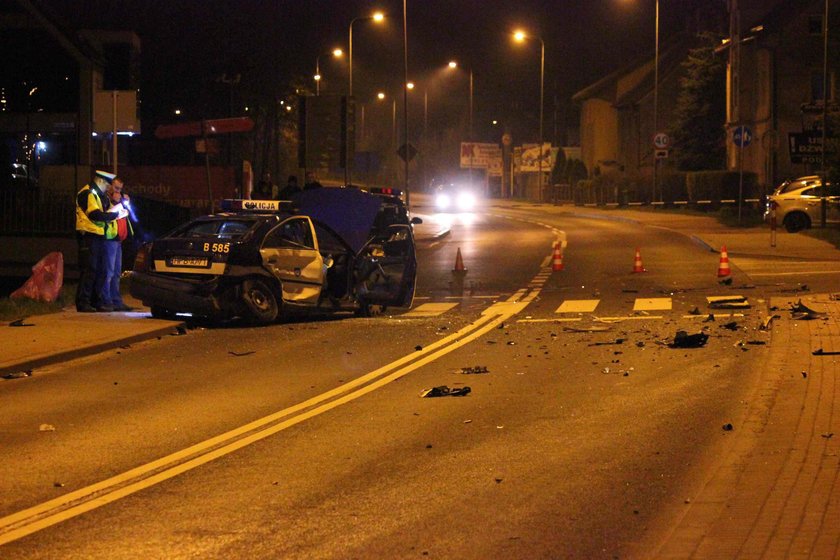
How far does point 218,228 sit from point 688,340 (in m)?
6.43

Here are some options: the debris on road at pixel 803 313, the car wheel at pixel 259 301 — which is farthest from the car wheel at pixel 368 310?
the debris on road at pixel 803 313

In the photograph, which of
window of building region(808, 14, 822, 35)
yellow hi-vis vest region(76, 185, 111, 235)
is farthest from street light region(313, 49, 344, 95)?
yellow hi-vis vest region(76, 185, 111, 235)

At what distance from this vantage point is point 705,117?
68250 millimetres

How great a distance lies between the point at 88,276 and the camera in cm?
1744

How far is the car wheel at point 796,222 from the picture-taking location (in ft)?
120

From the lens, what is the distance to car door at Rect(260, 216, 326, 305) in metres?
16.2

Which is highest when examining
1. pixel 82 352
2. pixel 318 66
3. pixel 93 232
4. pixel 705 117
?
pixel 318 66

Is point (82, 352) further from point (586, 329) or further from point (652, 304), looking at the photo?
point (652, 304)

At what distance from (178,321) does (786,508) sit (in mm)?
10927

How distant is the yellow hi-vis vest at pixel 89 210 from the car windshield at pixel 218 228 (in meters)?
1.42

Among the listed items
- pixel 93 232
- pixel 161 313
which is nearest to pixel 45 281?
pixel 93 232

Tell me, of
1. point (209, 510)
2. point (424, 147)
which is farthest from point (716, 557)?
point (424, 147)

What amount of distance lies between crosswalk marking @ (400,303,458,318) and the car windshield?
2.72 m

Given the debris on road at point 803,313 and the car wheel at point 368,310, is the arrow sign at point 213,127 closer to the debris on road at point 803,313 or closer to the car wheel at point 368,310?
Answer: the car wheel at point 368,310
